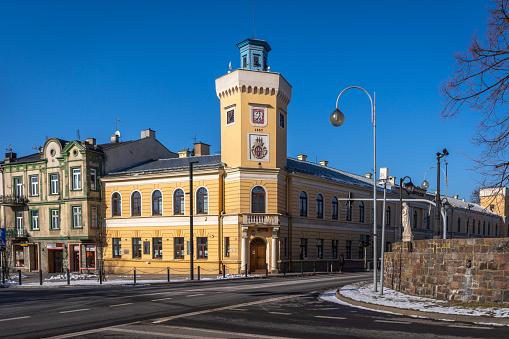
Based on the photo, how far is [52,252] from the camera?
42156 millimetres

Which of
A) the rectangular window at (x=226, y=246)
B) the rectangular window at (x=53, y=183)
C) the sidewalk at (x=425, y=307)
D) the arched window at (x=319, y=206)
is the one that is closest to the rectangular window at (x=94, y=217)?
the rectangular window at (x=53, y=183)

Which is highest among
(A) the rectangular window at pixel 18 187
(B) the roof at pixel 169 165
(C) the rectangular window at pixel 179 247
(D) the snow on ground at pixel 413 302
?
(B) the roof at pixel 169 165

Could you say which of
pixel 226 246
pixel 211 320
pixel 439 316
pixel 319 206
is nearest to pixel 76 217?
pixel 226 246

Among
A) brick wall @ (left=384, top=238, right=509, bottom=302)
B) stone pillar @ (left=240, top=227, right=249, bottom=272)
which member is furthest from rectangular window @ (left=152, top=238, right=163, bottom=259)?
brick wall @ (left=384, top=238, right=509, bottom=302)

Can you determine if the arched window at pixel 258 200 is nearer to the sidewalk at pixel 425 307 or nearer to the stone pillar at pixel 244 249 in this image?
the stone pillar at pixel 244 249

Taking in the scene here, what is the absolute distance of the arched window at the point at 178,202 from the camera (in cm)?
3759

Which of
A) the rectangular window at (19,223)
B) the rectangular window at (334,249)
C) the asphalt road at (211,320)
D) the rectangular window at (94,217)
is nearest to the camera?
the asphalt road at (211,320)

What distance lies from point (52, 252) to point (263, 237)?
20.4 meters

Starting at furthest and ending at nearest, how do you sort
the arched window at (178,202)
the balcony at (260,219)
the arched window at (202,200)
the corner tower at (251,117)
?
1. the arched window at (178,202)
2. the arched window at (202,200)
3. the corner tower at (251,117)
4. the balcony at (260,219)

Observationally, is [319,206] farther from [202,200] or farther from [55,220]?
[55,220]

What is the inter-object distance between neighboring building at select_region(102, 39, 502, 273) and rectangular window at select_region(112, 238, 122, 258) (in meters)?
0.09

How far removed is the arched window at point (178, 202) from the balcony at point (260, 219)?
588 cm

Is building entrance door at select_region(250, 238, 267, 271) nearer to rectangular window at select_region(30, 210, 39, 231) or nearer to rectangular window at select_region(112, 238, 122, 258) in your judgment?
rectangular window at select_region(112, 238, 122, 258)

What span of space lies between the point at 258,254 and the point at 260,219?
2.75 meters
